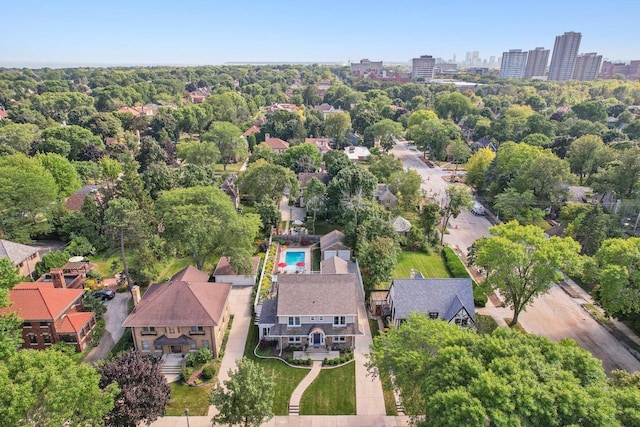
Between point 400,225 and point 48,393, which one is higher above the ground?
point 48,393

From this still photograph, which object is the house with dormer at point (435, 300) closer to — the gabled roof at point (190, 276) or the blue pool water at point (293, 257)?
the blue pool water at point (293, 257)

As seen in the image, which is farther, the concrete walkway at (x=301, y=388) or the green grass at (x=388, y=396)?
the concrete walkway at (x=301, y=388)

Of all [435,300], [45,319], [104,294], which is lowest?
[104,294]

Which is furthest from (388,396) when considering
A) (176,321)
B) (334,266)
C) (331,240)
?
(331,240)

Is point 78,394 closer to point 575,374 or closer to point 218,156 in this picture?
point 575,374

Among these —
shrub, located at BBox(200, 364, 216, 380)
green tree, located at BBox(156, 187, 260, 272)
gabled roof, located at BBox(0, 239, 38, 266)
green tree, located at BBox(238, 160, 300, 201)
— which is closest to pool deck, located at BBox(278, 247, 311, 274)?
green tree, located at BBox(156, 187, 260, 272)

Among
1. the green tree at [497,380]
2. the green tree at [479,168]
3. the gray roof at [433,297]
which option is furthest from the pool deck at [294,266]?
the green tree at [479,168]

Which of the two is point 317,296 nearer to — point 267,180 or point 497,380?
point 497,380

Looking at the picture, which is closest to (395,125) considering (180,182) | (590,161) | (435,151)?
(435,151)
